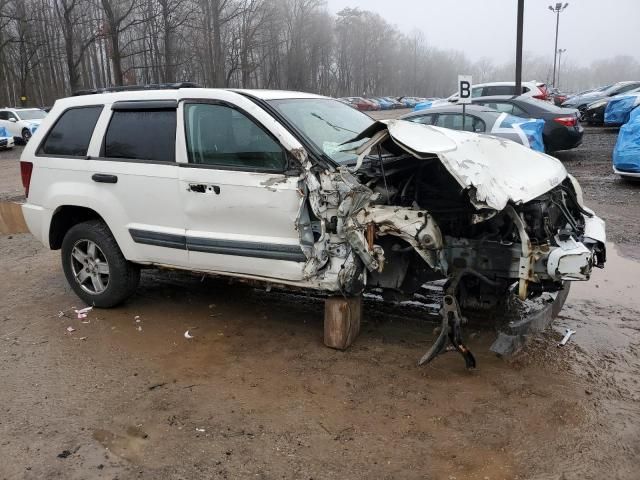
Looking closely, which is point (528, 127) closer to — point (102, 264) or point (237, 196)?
point (237, 196)

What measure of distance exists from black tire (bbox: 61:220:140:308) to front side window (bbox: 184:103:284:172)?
1.19 metres

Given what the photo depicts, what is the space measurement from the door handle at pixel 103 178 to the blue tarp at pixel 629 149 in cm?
884

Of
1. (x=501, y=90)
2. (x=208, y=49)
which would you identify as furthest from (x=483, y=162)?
(x=208, y=49)

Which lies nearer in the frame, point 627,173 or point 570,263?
point 570,263

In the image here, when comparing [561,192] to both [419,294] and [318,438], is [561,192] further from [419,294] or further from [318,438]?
[318,438]

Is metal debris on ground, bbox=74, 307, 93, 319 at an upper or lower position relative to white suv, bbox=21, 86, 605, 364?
lower

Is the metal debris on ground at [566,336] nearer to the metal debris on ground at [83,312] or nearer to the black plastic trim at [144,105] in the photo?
the black plastic trim at [144,105]

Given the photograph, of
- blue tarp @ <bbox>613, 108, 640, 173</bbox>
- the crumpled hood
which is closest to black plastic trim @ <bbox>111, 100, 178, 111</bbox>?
the crumpled hood

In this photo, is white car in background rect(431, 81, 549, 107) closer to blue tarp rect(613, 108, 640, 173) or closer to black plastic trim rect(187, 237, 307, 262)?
blue tarp rect(613, 108, 640, 173)

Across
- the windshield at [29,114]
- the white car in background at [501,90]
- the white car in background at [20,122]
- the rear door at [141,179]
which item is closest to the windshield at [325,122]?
the rear door at [141,179]

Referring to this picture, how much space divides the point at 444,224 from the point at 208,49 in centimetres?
4080

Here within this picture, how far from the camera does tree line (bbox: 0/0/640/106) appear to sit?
3744 cm

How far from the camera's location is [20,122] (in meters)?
24.2

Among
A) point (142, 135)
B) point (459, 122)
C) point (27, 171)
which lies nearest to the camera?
point (142, 135)
